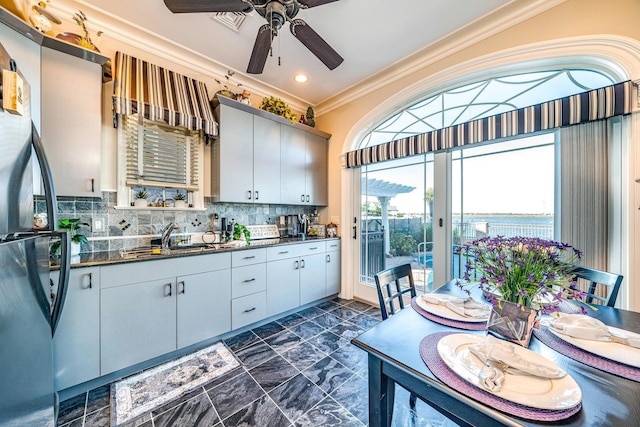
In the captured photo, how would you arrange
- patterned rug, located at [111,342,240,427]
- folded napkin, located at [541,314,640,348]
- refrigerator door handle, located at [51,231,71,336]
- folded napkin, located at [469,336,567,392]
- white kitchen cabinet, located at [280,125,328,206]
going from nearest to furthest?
folded napkin, located at [469,336,567,392] < folded napkin, located at [541,314,640,348] < refrigerator door handle, located at [51,231,71,336] < patterned rug, located at [111,342,240,427] < white kitchen cabinet, located at [280,125,328,206]

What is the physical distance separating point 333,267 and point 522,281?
269cm

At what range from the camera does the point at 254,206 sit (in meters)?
3.33

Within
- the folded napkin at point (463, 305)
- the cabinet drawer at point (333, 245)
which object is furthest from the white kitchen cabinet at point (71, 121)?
the folded napkin at point (463, 305)

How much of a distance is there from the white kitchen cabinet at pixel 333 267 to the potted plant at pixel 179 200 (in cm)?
191

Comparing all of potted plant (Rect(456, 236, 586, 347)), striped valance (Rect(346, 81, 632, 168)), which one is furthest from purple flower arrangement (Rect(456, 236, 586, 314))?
striped valance (Rect(346, 81, 632, 168))

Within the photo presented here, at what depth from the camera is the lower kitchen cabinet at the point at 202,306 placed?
2.10m

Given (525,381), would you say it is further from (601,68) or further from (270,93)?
(270,93)

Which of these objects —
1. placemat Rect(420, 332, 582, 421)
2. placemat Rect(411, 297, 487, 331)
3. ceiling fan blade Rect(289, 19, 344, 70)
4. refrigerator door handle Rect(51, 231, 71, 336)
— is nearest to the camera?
placemat Rect(420, 332, 582, 421)

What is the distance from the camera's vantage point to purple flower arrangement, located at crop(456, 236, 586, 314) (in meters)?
0.88

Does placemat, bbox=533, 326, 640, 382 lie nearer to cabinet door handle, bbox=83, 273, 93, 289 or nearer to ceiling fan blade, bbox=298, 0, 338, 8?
ceiling fan blade, bbox=298, 0, 338, 8

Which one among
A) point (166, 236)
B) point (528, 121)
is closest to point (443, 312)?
point (528, 121)

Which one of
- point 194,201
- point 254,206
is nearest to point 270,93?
point 254,206

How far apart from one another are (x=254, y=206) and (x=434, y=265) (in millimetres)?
2436

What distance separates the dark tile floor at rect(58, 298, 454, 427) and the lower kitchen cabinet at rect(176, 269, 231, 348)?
28 cm
